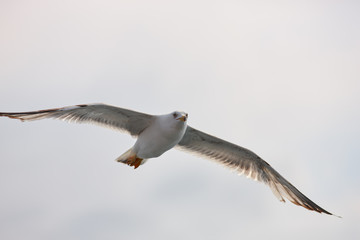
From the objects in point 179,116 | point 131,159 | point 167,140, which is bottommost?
point 131,159

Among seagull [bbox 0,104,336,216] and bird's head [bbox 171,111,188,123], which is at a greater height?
bird's head [bbox 171,111,188,123]

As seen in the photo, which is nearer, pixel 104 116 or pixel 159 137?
pixel 159 137

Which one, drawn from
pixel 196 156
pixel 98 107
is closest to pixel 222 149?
pixel 196 156

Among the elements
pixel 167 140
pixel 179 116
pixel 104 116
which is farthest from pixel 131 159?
pixel 179 116

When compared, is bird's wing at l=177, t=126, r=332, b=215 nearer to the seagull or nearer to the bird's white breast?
the seagull

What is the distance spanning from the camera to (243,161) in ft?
51.6

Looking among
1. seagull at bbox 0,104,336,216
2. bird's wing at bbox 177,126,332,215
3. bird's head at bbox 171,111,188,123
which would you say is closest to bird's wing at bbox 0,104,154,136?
seagull at bbox 0,104,336,216

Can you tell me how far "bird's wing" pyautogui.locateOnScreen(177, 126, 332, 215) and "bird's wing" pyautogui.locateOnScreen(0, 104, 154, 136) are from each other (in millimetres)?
1346

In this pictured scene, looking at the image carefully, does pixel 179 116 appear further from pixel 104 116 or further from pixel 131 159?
pixel 104 116

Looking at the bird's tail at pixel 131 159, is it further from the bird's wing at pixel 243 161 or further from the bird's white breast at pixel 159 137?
the bird's wing at pixel 243 161

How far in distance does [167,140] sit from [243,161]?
2.94 meters

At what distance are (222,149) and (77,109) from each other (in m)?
4.05

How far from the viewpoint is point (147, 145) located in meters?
13.9

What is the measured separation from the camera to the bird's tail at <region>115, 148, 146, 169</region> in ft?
47.5
